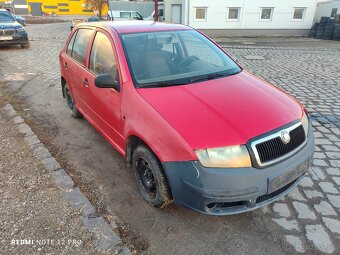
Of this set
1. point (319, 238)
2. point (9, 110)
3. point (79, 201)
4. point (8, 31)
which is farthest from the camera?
point (8, 31)

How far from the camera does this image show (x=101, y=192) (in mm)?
3107

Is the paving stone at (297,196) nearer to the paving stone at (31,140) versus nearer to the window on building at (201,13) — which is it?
the paving stone at (31,140)

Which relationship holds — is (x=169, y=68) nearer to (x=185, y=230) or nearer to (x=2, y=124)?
(x=185, y=230)

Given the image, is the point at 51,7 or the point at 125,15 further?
the point at 51,7

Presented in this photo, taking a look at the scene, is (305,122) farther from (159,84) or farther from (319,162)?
(159,84)

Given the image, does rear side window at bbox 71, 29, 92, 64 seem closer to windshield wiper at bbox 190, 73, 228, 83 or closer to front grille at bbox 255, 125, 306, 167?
windshield wiper at bbox 190, 73, 228, 83

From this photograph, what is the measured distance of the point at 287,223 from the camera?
2.63 metres

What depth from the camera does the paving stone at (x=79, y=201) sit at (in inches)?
109

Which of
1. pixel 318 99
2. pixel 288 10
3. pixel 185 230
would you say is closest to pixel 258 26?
pixel 288 10

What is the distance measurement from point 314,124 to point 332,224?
244 cm

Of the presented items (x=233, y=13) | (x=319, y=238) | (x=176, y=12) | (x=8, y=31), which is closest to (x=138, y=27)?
(x=319, y=238)

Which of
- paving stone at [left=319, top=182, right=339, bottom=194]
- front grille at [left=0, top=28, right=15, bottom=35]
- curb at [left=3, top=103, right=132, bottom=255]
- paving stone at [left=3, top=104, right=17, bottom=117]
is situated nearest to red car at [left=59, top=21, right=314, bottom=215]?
curb at [left=3, top=103, right=132, bottom=255]

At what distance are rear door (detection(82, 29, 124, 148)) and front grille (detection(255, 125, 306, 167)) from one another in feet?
5.19

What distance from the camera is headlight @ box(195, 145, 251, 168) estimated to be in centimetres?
220
